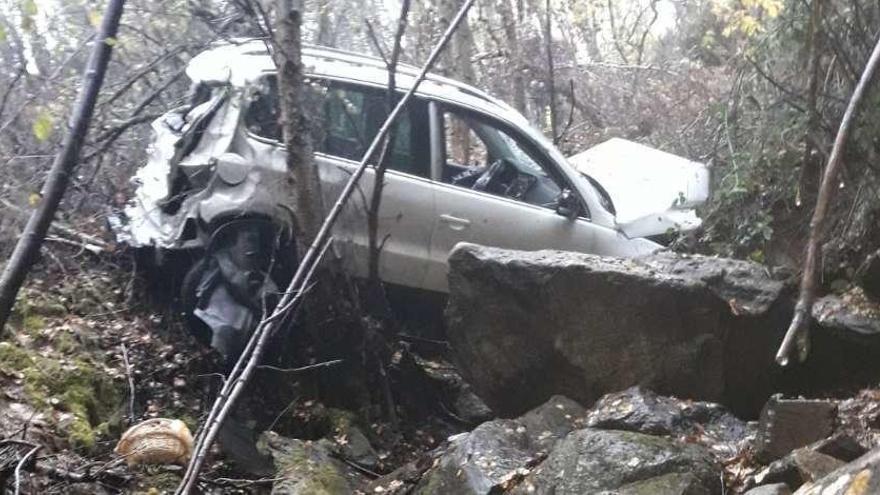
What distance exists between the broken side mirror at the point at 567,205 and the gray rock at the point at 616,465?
7.78 ft

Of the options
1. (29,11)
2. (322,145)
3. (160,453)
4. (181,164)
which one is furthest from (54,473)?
(322,145)

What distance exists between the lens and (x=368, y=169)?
5.99 m

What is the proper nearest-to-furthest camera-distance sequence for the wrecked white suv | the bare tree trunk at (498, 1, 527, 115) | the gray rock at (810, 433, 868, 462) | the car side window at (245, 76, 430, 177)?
the gray rock at (810, 433, 868, 462) < the wrecked white suv < the car side window at (245, 76, 430, 177) < the bare tree trunk at (498, 1, 527, 115)

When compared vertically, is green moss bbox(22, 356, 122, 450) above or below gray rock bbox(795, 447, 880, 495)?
below

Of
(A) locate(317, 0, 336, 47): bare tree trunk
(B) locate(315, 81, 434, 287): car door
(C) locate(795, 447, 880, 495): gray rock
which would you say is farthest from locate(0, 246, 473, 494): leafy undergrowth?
(A) locate(317, 0, 336, 47): bare tree trunk

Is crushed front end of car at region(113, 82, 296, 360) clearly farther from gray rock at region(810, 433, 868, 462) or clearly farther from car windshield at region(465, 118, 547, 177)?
gray rock at region(810, 433, 868, 462)

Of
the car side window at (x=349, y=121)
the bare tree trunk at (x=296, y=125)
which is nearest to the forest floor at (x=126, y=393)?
Answer: the bare tree trunk at (x=296, y=125)

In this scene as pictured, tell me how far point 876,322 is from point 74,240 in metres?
5.10

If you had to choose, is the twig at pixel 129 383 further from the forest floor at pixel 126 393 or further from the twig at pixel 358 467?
the twig at pixel 358 467

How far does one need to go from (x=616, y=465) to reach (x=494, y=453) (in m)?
0.71

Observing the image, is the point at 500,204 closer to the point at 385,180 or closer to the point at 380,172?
the point at 385,180

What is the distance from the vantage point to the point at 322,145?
235 inches

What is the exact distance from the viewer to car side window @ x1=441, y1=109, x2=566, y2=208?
6543 millimetres

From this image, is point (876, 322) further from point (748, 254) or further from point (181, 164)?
point (181, 164)
